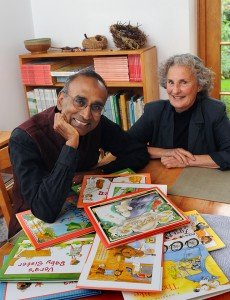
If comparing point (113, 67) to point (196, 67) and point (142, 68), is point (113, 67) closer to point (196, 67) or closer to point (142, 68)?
point (142, 68)

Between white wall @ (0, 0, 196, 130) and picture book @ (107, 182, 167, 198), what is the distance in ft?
5.99

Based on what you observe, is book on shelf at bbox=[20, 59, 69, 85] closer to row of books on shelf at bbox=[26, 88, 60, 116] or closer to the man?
row of books on shelf at bbox=[26, 88, 60, 116]

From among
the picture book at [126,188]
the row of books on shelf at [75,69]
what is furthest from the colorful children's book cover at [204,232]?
the row of books on shelf at [75,69]

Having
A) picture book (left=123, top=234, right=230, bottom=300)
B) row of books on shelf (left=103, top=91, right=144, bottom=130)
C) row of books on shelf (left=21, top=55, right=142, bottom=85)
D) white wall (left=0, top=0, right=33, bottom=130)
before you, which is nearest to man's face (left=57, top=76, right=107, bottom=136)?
picture book (left=123, top=234, right=230, bottom=300)

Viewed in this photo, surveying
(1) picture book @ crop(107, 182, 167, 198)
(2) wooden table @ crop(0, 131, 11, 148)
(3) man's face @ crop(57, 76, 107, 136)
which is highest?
(3) man's face @ crop(57, 76, 107, 136)

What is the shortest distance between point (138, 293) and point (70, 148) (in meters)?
0.60

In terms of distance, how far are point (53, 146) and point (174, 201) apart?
52 cm

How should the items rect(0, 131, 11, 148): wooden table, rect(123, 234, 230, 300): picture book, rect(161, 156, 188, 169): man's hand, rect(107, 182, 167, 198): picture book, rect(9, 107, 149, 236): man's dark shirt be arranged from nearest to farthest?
rect(123, 234, 230, 300): picture book
rect(9, 107, 149, 236): man's dark shirt
rect(107, 182, 167, 198): picture book
rect(161, 156, 188, 169): man's hand
rect(0, 131, 11, 148): wooden table

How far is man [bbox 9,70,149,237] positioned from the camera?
119 cm

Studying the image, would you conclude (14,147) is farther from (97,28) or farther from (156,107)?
(97,28)

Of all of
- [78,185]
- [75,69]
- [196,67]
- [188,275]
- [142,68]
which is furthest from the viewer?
[75,69]

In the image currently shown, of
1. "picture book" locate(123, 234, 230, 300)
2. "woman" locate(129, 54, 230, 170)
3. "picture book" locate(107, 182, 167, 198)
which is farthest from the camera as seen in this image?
"woman" locate(129, 54, 230, 170)

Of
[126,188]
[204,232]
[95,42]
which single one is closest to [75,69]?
[95,42]

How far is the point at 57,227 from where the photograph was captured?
1098mm
